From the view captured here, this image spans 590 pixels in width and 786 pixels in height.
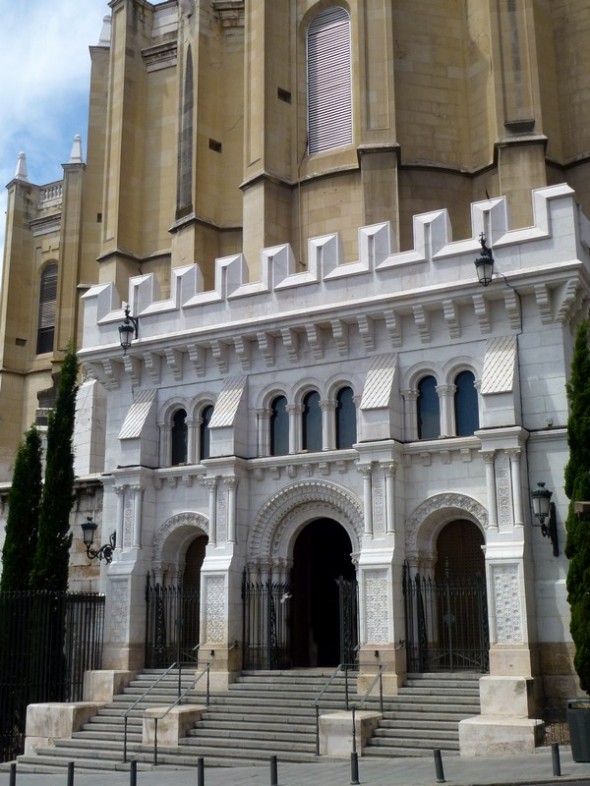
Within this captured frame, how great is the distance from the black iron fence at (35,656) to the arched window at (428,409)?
9127 millimetres

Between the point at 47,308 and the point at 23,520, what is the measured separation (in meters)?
24.5

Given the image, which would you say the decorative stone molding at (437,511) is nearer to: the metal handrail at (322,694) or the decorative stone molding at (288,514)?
the decorative stone molding at (288,514)

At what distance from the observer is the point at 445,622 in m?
Answer: 20.6

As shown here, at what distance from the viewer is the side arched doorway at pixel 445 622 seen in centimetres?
1972

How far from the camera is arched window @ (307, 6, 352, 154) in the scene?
28.5 meters

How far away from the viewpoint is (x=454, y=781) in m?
14.1

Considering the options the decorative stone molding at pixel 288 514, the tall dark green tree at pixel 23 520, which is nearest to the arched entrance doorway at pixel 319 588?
the decorative stone molding at pixel 288 514

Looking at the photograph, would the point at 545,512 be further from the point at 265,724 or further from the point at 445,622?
the point at 265,724

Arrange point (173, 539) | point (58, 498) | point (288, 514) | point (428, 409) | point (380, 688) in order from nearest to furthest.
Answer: point (380, 688)
point (428, 409)
point (288, 514)
point (173, 539)
point (58, 498)

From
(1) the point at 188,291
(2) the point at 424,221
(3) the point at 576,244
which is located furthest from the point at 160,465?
(3) the point at 576,244

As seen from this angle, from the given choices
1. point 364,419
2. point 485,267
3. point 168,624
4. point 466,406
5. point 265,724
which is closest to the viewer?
point 265,724

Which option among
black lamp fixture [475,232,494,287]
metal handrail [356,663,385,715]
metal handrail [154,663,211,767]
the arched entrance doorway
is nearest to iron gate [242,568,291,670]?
metal handrail [154,663,211,767]

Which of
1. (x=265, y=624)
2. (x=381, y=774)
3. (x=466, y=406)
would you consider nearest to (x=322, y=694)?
(x=265, y=624)

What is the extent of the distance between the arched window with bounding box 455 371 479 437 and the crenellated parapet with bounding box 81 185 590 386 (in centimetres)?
94
